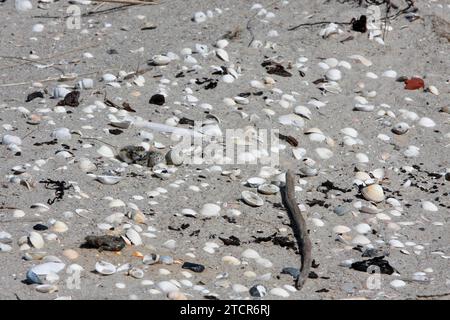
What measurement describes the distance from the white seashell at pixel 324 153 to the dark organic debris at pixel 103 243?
135 centimetres

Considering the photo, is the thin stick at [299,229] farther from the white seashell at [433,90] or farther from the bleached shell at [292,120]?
the white seashell at [433,90]

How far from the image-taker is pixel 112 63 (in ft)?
17.1

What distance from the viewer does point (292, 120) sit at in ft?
15.3

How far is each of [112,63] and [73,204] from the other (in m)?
1.61

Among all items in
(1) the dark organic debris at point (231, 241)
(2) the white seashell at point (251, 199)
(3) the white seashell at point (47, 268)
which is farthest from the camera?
(2) the white seashell at point (251, 199)

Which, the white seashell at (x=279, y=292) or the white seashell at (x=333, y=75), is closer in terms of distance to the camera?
the white seashell at (x=279, y=292)

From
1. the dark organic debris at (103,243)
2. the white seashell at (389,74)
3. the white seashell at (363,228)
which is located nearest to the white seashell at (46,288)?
the dark organic debris at (103,243)

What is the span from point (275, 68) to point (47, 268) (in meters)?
2.27

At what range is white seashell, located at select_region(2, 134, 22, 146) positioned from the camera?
4289 mm

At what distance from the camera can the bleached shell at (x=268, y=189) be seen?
13.5 ft

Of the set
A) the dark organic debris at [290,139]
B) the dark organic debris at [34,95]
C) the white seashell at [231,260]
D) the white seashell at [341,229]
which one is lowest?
the white seashell at [341,229]

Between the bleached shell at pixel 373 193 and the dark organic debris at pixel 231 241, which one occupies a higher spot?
the dark organic debris at pixel 231 241

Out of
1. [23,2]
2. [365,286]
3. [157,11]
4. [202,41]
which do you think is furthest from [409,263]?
[23,2]
